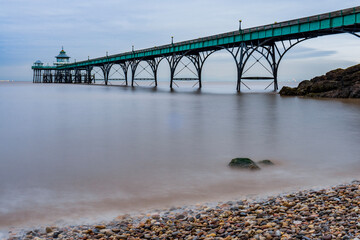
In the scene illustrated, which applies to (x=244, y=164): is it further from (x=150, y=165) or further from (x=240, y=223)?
(x=240, y=223)

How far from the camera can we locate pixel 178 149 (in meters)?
11.8

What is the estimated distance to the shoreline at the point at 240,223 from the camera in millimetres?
4562

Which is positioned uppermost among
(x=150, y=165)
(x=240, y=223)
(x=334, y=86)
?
(x=334, y=86)

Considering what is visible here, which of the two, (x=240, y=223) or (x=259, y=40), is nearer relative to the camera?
(x=240, y=223)

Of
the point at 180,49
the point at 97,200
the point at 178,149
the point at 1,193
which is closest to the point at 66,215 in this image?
the point at 97,200

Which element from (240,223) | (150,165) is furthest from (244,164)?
(240,223)

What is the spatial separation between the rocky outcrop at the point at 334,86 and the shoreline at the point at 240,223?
104 ft

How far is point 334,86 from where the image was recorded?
36844 mm

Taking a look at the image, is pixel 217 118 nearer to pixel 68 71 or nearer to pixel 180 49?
pixel 180 49

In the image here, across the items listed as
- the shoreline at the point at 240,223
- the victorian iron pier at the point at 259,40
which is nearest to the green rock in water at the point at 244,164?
the shoreline at the point at 240,223

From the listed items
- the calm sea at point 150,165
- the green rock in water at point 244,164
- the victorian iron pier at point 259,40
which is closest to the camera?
the calm sea at point 150,165

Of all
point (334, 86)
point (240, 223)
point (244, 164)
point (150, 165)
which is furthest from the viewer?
point (334, 86)

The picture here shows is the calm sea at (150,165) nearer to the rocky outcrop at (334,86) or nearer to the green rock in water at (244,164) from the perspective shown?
the green rock in water at (244,164)

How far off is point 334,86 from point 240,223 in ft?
118
